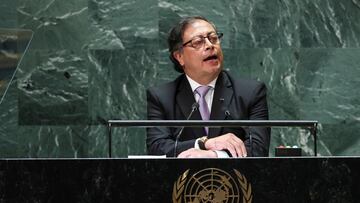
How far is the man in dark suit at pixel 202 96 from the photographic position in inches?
162

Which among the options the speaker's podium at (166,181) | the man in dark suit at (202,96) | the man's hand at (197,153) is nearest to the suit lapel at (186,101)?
the man in dark suit at (202,96)

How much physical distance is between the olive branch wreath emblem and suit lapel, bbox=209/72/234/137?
1273 mm

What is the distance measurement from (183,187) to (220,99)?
4.74 ft

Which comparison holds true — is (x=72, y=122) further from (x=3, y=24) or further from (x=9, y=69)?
(x=9, y=69)

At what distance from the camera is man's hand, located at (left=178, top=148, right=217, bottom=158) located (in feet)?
11.6

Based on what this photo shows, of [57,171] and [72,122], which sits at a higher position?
[72,122]

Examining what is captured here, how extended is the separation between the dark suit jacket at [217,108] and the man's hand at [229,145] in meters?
0.25

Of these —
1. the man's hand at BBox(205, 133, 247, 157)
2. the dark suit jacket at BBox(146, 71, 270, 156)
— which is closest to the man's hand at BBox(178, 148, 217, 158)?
the man's hand at BBox(205, 133, 247, 157)

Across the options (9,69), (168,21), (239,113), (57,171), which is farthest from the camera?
(168,21)

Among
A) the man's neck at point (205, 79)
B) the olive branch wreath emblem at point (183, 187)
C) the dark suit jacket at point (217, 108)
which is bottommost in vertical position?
the olive branch wreath emblem at point (183, 187)

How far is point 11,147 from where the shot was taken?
5.39 meters

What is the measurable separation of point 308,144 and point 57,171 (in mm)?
2909

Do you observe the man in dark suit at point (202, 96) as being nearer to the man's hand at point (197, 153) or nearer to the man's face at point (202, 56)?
the man's face at point (202, 56)

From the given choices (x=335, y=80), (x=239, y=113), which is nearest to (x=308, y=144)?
(x=335, y=80)
